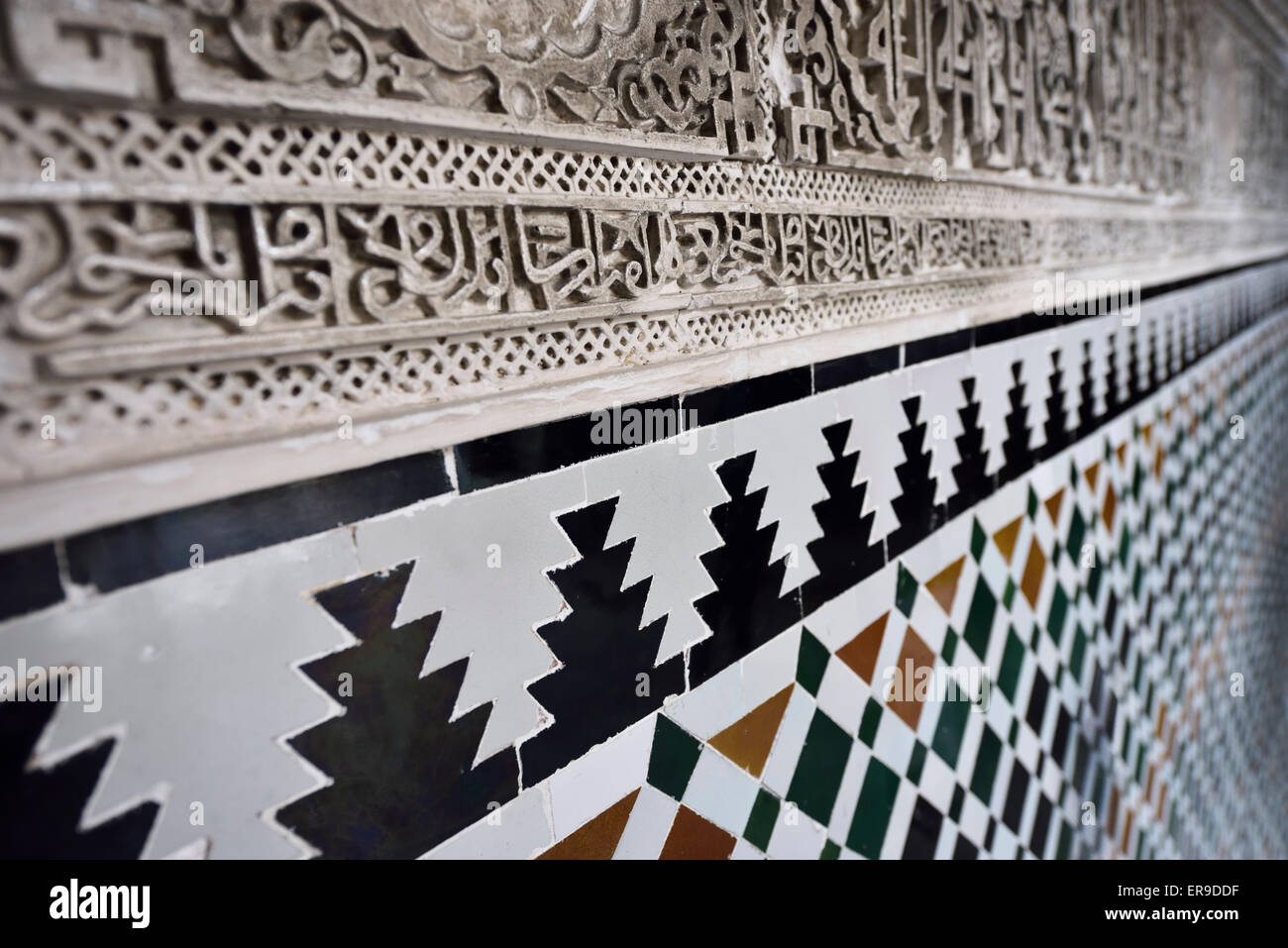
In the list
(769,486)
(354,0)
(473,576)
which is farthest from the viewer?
(769,486)

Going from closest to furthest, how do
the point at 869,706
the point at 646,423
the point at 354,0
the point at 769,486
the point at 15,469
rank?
the point at 15,469, the point at 354,0, the point at 646,423, the point at 769,486, the point at 869,706

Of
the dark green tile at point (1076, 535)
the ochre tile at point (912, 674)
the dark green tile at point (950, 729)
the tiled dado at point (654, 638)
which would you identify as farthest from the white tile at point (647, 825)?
the dark green tile at point (1076, 535)

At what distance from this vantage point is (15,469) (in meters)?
0.38

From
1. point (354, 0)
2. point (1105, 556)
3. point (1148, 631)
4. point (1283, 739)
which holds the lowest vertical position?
point (1283, 739)

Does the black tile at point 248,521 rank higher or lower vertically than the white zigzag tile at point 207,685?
higher

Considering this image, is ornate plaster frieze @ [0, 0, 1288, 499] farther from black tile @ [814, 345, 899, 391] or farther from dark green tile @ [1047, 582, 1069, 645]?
dark green tile @ [1047, 582, 1069, 645]

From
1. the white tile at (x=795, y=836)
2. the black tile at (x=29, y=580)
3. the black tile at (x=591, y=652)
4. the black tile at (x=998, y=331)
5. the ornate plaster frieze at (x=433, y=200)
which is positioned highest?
the ornate plaster frieze at (x=433, y=200)

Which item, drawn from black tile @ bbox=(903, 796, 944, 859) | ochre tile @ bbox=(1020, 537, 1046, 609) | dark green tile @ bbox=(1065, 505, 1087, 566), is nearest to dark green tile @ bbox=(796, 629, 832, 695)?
black tile @ bbox=(903, 796, 944, 859)

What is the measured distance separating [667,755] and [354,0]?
70 centimetres

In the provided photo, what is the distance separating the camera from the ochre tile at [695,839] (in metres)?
0.77

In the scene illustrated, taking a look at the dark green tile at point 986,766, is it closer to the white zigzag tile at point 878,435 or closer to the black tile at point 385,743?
the white zigzag tile at point 878,435

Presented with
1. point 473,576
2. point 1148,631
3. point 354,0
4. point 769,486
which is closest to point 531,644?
point 473,576

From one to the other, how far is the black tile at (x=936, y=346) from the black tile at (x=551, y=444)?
506mm
